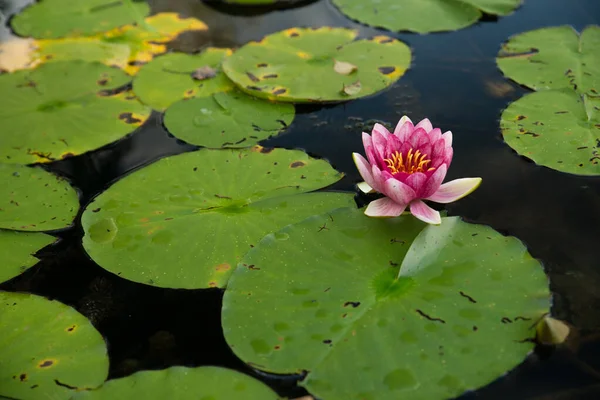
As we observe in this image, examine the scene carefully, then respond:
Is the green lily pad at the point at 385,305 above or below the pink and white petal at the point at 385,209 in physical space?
below

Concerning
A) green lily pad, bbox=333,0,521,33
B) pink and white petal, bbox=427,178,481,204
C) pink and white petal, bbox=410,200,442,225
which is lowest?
pink and white petal, bbox=410,200,442,225

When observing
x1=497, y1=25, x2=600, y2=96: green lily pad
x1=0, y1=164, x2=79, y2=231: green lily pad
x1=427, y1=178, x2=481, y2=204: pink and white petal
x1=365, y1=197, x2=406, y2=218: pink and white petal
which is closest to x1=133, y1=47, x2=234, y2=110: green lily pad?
x1=0, y1=164, x2=79, y2=231: green lily pad

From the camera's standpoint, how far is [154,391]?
5.58 feet

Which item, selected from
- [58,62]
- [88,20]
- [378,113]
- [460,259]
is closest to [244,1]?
[88,20]

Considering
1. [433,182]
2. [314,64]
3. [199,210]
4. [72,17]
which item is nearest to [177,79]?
[314,64]

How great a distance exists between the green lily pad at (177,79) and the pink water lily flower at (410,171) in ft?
4.60

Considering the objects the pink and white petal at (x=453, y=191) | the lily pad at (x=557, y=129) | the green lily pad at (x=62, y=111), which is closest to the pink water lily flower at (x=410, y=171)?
the pink and white petal at (x=453, y=191)

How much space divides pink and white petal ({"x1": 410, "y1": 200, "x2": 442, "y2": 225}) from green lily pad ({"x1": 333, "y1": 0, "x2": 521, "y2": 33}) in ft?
6.29

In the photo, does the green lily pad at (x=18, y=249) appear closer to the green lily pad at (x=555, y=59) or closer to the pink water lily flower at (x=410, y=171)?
the pink water lily flower at (x=410, y=171)

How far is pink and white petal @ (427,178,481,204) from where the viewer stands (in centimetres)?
217

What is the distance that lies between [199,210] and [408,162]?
0.93 meters

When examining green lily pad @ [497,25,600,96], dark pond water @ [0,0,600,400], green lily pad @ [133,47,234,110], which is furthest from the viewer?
green lily pad @ [133,47,234,110]

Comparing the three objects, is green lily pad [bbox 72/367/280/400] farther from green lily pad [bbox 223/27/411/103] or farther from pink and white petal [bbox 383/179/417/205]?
green lily pad [bbox 223/27/411/103]

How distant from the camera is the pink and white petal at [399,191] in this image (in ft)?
6.80
